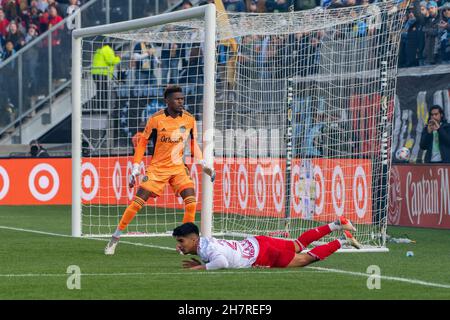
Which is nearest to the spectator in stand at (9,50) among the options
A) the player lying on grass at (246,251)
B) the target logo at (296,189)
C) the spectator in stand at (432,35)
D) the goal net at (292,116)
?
the goal net at (292,116)

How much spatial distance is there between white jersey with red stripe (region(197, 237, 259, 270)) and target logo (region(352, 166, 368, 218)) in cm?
620

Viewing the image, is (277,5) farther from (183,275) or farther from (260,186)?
(183,275)

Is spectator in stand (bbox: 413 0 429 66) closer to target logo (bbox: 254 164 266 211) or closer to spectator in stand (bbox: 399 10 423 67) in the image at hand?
spectator in stand (bbox: 399 10 423 67)

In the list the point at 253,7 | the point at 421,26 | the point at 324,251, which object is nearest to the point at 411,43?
the point at 421,26

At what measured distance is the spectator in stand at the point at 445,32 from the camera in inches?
968

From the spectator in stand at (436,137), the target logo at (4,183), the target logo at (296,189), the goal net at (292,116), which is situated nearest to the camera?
the goal net at (292,116)

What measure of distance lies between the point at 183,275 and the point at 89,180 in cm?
1438

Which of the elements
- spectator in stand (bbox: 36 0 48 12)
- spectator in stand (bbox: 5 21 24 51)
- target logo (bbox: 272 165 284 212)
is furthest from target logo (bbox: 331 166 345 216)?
spectator in stand (bbox: 36 0 48 12)

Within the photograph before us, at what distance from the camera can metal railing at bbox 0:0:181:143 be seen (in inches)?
1270

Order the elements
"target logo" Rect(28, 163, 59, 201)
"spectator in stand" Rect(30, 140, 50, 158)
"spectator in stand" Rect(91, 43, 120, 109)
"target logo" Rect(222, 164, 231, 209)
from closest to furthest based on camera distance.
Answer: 1. "target logo" Rect(222, 164, 231, 209)
2. "spectator in stand" Rect(91, 43, 120, 109)
3. "target logo" Rect(28, 163, 59, 201)
4. "spectator in stand" Rect(30, 140, 50, 158)

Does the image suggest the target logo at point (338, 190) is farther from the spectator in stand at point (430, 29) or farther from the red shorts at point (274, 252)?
the red shorts at point (274, 252)
